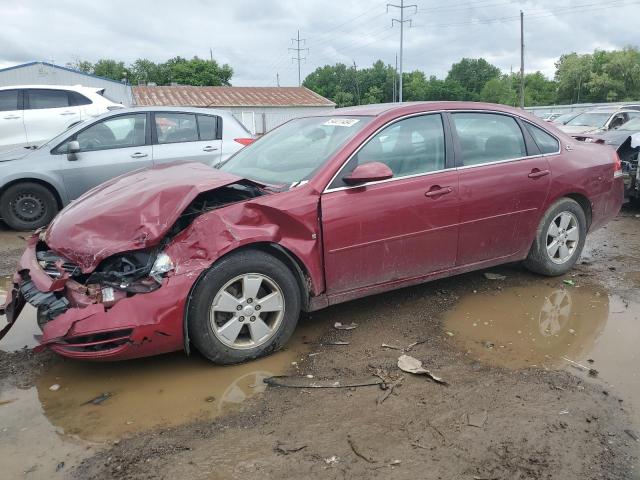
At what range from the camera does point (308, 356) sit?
3.59 m

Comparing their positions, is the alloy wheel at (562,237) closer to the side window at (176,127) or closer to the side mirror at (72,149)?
the side window at (176,127)

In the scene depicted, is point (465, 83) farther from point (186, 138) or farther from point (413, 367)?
point (413, 367)

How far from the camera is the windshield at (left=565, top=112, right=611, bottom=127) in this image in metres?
14.7

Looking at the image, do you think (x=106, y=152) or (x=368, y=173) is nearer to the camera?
(x=368, y=173)

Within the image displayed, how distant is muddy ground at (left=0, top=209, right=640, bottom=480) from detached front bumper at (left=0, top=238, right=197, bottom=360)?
30 cm

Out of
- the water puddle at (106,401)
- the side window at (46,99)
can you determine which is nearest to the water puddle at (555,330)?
the water puddle at (106,401)

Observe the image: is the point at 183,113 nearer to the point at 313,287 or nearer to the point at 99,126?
the point at 99,126

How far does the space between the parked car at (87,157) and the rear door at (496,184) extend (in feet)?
13.2

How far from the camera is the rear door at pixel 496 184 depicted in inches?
166

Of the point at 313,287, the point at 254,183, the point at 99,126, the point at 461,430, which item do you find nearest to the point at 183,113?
the point at 99,126

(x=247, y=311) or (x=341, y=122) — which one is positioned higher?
(x=341, y=122)

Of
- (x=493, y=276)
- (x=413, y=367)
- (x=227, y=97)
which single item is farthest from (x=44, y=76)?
(x=413, y=367)

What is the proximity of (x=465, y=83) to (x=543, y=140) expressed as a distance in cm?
10069

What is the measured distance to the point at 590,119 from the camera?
15.2 metres
